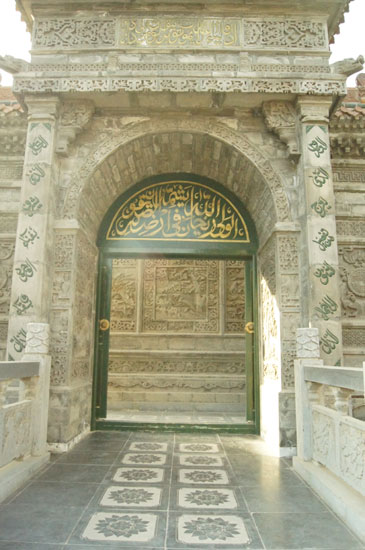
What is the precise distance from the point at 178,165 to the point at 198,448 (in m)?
3.77

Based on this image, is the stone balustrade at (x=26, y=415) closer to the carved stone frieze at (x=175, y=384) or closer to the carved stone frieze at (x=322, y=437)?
the carved stone frieze at (x=322, y=437)

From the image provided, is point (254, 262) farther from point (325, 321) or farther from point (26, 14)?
point (26, 14)

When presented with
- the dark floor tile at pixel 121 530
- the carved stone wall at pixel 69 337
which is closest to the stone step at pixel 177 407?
the carved stone wall at pixel 69 337

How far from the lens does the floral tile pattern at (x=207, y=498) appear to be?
3.04 meters

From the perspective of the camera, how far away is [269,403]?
4969mm

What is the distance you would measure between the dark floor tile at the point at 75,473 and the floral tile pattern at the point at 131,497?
326mm

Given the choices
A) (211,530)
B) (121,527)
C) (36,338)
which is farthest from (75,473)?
(211,530)

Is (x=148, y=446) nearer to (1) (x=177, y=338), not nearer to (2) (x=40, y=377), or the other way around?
(2) (x=40, y=377)

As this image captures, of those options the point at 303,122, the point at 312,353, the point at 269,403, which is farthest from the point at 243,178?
the point at 269,403

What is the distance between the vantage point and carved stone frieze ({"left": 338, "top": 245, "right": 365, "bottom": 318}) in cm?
546

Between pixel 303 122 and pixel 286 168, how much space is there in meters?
0.55

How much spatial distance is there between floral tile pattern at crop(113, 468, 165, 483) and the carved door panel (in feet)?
14.0

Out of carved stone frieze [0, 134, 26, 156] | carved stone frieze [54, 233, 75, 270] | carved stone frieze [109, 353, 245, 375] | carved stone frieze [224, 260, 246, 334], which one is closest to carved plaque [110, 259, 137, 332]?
carved stone frieze [109, 353, 245, 375]

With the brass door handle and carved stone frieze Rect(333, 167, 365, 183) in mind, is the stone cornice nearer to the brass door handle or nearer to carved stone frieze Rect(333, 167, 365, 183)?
carved stone frieze Rect(333, 167, 365, 183)
